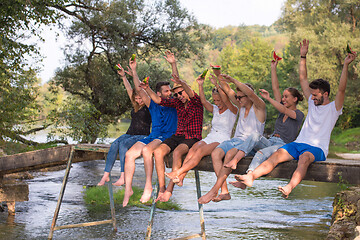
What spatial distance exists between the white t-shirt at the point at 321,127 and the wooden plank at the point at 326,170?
374 mm

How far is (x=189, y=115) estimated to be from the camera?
6316mm

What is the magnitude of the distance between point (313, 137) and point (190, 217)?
5005mm

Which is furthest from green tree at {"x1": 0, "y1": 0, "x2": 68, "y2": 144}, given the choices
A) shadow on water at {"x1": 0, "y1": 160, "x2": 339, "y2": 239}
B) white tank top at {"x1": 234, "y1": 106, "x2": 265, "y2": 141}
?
white tank top at {"x1": 234, "y1": 106, "x2": 265, "y2": 141}

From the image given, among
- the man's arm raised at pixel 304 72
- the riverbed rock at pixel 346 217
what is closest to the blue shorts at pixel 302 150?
the man's arm raised at pixel 304 72

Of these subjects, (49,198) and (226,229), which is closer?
(226,229)

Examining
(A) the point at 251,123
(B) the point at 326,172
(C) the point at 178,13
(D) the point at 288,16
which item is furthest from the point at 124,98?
(D) the point at 288,16

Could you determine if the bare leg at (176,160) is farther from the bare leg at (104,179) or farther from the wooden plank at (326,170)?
the bare leg at (104,179)

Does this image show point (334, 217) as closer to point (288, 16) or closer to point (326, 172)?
point (326, 172)

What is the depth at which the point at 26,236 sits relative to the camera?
300 inches

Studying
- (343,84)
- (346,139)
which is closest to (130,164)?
(343,84)

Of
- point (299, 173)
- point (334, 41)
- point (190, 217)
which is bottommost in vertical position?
→ point (190, 217)

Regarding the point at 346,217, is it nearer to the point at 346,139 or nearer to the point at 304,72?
the point at 304,72

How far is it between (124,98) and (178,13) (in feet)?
14.5

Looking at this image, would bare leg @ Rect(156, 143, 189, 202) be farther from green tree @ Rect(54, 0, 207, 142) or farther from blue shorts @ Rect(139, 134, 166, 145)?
green tree @ Rect(54, 0, 207, 142)
